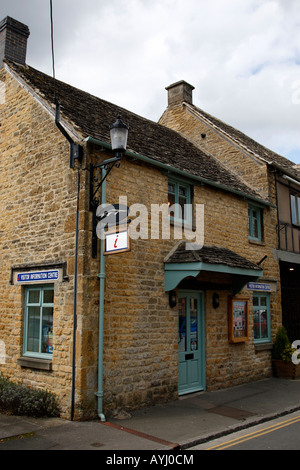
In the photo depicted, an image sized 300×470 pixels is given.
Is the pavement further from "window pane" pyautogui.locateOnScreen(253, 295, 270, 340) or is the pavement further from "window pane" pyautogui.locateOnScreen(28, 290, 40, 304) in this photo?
"window pane" pyautogui.locateOnScreen(253, 295, 270, 340)

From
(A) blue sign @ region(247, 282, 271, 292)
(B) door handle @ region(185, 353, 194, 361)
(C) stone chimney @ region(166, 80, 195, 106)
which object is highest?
(C) stone chimney @ region(166, 80, 195, 106)

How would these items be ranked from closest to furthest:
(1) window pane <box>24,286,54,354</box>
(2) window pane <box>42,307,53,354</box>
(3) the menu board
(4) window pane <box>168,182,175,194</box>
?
(2) window pane <box>42,307,53,354</box>, (1) window pane <box>24,286,54,354</box>, (4) window pane <box>168,182,175,194</box>, (3) the menu board

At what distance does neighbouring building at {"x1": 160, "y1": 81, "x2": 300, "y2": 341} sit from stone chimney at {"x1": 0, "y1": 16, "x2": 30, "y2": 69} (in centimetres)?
735

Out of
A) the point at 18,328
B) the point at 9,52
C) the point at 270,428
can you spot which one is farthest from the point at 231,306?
the point at 9,52

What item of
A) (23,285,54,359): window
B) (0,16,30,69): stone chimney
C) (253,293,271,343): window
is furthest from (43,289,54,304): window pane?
(253,293,271,343): window

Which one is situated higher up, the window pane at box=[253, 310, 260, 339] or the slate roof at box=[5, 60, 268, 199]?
the slate roof at box=[5, 60, 268, 199]

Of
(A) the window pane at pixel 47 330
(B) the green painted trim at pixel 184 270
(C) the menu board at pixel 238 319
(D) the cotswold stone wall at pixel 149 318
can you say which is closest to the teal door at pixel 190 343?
(D) the cotswold stone wall at pixel 149 318

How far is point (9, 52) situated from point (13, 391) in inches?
348

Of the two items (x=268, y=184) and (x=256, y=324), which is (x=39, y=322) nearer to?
(x=256, y=324)

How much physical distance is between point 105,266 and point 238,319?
526cm

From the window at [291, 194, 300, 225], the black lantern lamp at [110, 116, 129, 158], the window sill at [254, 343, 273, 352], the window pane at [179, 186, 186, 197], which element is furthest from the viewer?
the window at [291, 194, 300, 225]

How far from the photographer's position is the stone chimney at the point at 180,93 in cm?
1767

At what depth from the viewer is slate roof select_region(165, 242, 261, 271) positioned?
30.8ft

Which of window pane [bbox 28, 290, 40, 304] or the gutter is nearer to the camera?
the gutter
